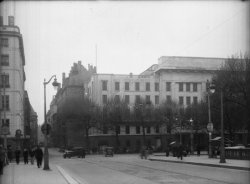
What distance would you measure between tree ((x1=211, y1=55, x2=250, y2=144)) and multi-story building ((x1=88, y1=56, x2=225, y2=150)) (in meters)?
32.2

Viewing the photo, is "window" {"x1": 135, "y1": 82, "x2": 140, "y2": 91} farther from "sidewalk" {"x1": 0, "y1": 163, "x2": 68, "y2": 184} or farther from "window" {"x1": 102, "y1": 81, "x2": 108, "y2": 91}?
"sidewalk" {"x1": 0, "y1": 163, "x2": 68, "y2": 184}

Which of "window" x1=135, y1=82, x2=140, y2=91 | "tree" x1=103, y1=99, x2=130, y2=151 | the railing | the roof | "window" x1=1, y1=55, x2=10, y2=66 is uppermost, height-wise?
the roof

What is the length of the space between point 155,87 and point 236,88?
4212 centimetres

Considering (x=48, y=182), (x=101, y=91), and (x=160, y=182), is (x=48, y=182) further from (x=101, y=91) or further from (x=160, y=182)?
(x=101, y=91)

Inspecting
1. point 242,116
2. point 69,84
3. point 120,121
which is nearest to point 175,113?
point 120,121

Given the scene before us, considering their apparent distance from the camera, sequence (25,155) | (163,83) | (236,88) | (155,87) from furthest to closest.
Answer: (155,87)
(163,83)
(236,88)
(25,155)

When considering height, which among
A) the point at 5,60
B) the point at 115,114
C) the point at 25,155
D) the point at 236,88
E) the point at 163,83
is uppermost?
the point at 5,60

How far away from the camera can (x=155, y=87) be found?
87.5 meters

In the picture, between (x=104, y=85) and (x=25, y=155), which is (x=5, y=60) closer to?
(x=104, y=85)

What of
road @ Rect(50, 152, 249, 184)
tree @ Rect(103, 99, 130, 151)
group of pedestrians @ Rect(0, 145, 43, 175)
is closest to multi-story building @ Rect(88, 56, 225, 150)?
tree @ Rect(103, 99, 130, 151)

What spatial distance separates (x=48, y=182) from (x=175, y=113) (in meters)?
59.4

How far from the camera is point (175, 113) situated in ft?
247

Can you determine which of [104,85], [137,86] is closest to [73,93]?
[104,85]

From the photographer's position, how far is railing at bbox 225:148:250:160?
31158mm
